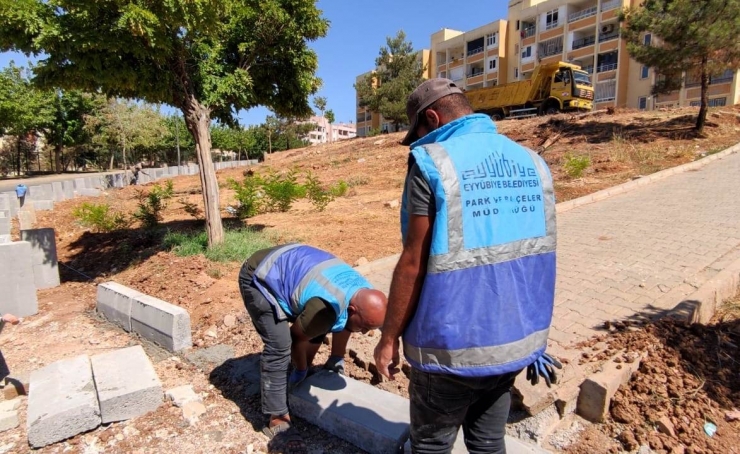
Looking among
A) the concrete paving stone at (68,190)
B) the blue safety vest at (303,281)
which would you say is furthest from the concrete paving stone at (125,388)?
the concrete paving stone at (68,190)

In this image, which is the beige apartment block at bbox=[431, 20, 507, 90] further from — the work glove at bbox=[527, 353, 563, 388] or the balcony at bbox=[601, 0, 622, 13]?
the work glove at bbox=[527, 353, 563, 388]

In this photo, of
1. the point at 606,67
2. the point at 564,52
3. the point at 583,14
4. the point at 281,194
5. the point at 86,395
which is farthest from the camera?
the point at 564,52

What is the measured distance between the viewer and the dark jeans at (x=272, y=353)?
8.55 feet

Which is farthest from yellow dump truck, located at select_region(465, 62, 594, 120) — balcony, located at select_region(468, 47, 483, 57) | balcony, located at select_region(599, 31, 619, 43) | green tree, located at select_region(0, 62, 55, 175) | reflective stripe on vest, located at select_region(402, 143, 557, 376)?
green tree, located at select_region(0, 62, 55, 175)

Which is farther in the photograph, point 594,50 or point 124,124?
point 594,50

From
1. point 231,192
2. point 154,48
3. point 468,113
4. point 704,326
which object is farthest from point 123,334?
point 231,192

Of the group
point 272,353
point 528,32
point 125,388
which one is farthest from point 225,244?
point 528,32

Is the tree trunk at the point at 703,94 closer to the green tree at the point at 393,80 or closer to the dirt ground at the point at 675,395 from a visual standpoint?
the dirt ground at the point at 675,395

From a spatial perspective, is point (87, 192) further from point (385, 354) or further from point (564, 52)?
point (564, 52)

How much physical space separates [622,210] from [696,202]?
1.37m

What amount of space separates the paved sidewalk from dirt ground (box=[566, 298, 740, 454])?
0.48 m

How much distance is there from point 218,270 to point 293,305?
334cm

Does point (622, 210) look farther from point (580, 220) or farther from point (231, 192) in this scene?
point (231, 192)

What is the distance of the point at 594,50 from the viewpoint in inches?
1366
